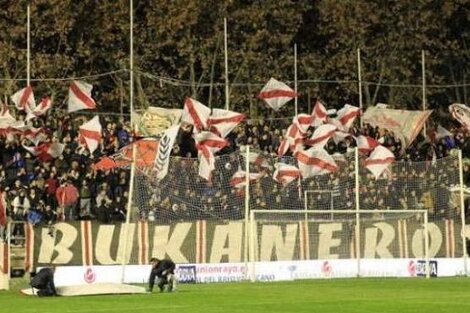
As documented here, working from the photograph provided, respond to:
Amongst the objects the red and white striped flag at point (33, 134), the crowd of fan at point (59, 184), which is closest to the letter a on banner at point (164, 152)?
the crowd of fan at point (59, 184)

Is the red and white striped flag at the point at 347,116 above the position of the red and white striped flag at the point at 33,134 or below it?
above

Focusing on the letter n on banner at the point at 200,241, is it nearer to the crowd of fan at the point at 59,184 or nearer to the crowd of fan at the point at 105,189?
the crowd of fan at the point at 105,189

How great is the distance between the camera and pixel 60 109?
5941cm

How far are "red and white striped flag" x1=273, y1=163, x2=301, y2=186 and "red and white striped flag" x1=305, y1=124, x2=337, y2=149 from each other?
3055 mm

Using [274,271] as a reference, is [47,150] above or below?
above

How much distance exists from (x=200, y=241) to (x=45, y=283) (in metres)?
11.2

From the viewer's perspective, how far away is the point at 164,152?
44000mm

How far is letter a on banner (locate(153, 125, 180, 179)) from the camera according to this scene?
44031 millimetres

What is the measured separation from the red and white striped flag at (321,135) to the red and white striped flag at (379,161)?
7.47 feet

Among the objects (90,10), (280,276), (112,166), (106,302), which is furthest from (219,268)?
(90,10)

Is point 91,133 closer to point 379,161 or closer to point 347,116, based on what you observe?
point 379,161

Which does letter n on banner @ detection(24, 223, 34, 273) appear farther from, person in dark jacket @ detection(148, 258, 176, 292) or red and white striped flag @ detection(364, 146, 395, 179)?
red and white striped flag @ detection(364, 146, 395, 179)

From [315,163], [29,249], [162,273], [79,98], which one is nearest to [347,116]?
[315,163]

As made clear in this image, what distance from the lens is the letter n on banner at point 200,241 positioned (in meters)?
46.0
